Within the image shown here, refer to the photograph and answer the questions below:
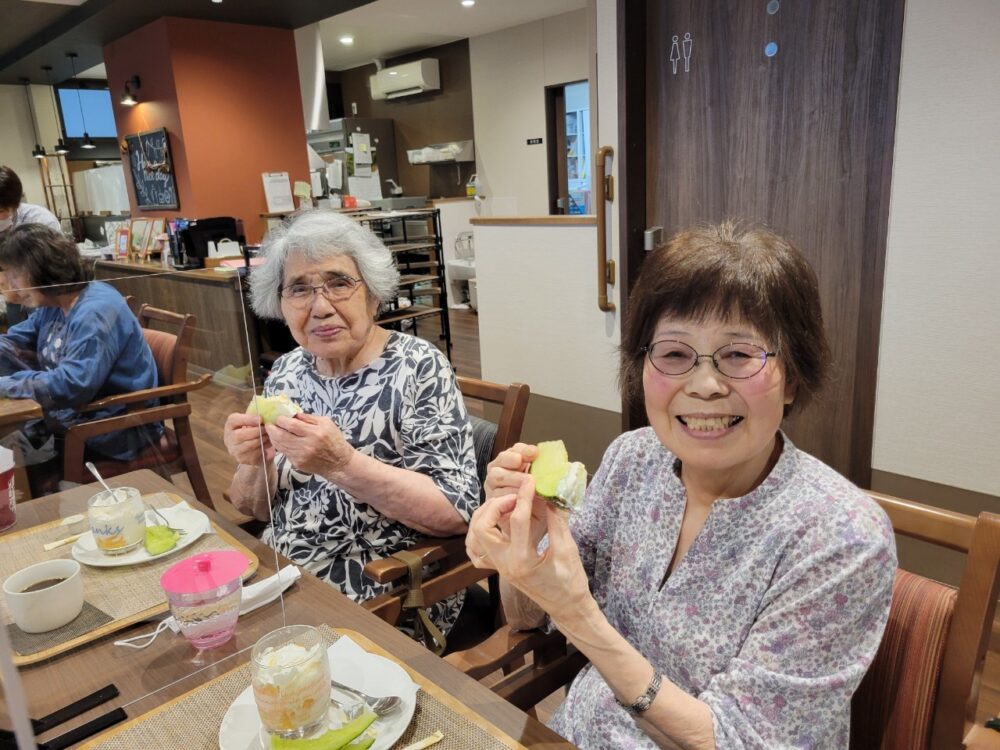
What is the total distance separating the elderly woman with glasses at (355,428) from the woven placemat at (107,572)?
29cm

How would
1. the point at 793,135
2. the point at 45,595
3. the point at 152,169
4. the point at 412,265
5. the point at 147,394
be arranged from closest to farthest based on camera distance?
the point at 45,595, the point at 147,394, the point at 793,135, the point at 152,169, the point at 412,265

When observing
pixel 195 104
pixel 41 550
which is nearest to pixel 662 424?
pixel 41 550

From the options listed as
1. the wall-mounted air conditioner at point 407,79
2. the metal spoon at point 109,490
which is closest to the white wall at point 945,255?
the metal spoon at point 109,490

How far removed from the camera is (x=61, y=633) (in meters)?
1.01

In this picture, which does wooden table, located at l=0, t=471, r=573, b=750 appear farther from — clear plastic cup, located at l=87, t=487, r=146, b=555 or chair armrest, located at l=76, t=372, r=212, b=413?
chair armrest, located at l=76, t=372, r=212, b=413

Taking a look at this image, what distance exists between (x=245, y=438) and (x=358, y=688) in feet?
1.88

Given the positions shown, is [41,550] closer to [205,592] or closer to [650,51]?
[205,592]

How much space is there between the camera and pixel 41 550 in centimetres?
110

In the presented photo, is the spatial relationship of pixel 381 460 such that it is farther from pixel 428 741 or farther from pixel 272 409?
pixel 428 741

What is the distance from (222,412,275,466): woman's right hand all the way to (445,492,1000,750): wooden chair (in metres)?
0.98

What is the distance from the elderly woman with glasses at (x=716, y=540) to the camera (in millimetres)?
848

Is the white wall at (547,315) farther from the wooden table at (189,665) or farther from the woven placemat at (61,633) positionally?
the woven placemat at (61,633)

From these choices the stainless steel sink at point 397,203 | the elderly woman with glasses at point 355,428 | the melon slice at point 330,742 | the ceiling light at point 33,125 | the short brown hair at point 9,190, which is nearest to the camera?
the melon slice at point 330,742

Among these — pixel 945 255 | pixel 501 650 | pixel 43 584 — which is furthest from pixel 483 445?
pixel 945 255
